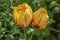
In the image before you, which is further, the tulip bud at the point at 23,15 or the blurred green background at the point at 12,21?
the blurred green background at the point at 12,21

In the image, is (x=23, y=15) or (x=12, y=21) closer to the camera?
(x=23, y=15)

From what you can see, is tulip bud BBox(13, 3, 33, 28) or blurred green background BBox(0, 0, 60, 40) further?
blurred green background BBox(0, 0, 60, 40)

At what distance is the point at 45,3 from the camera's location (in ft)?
3.99

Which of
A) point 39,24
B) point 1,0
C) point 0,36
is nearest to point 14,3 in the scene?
point 1,0

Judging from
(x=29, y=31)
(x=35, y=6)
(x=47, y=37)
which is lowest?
(x=47, y=37)

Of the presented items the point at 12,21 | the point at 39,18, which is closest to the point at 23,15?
the point at 39,18

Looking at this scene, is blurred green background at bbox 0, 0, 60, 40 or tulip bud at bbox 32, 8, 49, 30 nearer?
tulip bud at bbox 32, 8, 49, 30

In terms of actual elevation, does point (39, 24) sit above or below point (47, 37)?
above

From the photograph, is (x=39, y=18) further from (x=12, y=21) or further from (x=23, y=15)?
(x=12, y=21)

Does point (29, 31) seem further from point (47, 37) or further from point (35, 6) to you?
point (47, 37)

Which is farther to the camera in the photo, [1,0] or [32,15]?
[1,0]

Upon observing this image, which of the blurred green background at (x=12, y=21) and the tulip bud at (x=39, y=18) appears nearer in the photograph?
the tulip bud at (x=39, y=18)

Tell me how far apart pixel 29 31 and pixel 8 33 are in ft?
0.32

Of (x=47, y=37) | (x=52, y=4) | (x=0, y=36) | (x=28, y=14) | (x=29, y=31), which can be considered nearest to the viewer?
(x=28, y=14)
